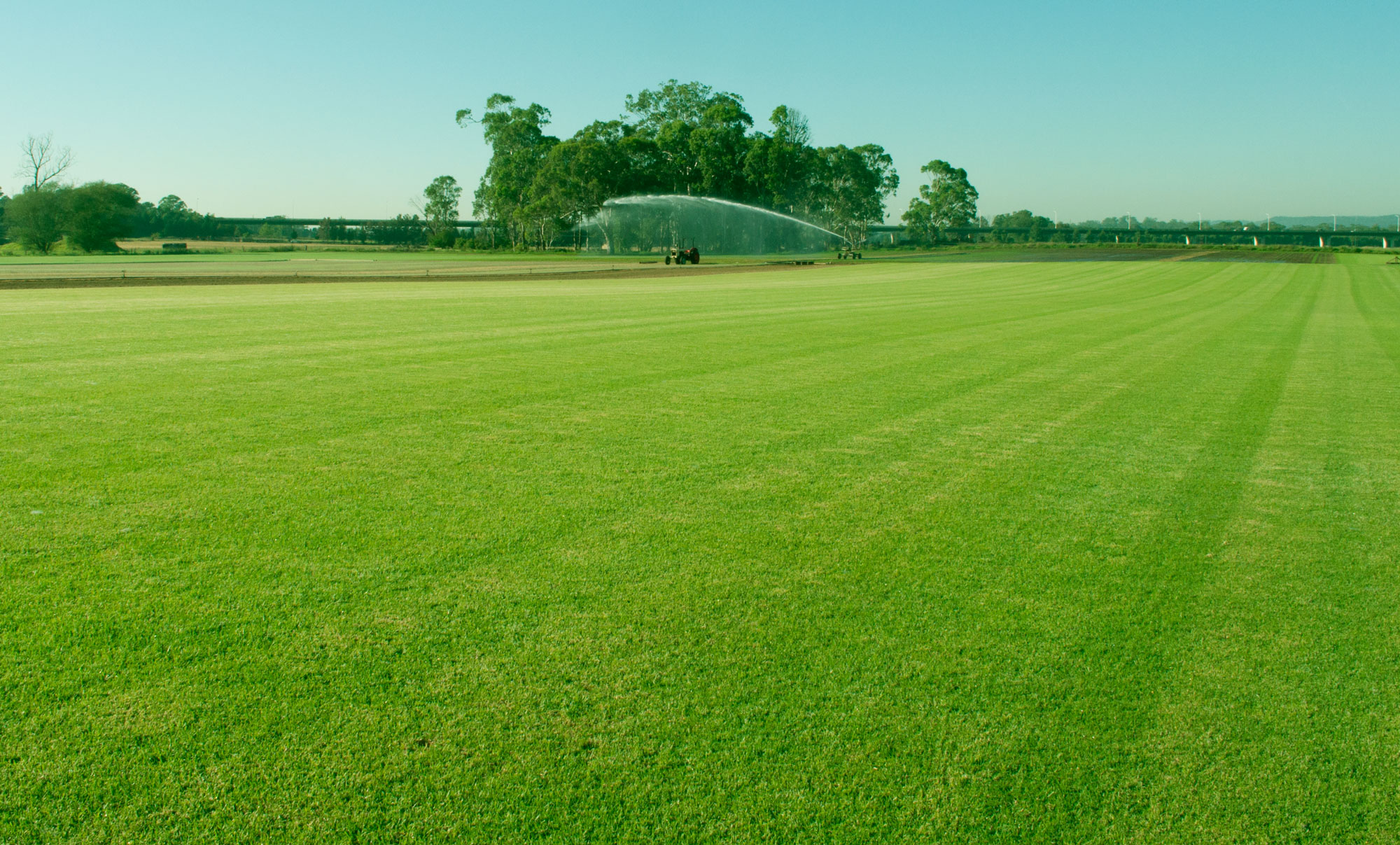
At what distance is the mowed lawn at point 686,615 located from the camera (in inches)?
117

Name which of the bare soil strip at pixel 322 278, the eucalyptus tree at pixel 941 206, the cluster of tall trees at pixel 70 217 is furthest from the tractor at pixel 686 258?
the eucalyptus tree at pixel 941 206

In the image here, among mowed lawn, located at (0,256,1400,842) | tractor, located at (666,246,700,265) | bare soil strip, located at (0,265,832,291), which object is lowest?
mowed lawn, located at (0,256,1400,842)

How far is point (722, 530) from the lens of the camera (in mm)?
5555

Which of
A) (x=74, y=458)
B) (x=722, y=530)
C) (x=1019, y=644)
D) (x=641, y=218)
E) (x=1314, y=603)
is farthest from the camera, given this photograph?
(x=641, y=218)

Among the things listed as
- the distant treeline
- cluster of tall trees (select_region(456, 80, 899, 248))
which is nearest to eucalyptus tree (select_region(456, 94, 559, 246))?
cluster of tall trees (select_region(456, 80, 899, 248))

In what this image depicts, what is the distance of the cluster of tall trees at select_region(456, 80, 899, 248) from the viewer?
296 feet

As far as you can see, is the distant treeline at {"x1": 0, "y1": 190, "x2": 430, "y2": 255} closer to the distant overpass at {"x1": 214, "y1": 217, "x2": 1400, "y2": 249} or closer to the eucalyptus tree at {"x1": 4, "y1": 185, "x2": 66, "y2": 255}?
the eucalyptus tree at {"x1": 4, "y1": 185, "x2": 66, "y2": 255}

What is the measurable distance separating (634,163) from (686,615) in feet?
308

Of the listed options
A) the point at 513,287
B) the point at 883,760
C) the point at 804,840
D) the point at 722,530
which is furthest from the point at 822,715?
the point at 513,287

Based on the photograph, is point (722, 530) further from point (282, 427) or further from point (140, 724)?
point (282, 427)

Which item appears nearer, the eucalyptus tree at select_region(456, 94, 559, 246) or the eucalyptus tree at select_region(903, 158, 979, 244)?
the eucalyptus tree at select_region(456, 94, 559, 246)

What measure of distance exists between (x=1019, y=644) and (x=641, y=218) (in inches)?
3850

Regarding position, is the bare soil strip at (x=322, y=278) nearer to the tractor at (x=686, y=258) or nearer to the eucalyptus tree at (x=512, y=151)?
the tractor at (x=686, y=258)

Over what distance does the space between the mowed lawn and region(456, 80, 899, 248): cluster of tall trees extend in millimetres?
83469
